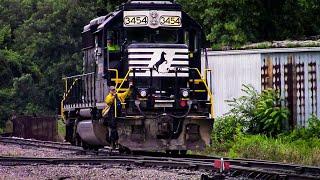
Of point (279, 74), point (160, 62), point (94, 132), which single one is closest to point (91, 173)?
point (160, 62)

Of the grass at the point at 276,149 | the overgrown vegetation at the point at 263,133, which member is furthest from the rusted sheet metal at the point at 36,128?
the grass at the point at 276,149

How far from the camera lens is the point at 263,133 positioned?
20.6m

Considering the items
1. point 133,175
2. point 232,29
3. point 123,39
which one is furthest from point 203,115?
point 232,29

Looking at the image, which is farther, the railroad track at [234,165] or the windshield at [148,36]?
the windshield at [148,36]

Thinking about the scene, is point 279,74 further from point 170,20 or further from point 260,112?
point 170,20

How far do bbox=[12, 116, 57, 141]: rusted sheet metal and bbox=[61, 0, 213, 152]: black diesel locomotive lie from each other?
13.9m

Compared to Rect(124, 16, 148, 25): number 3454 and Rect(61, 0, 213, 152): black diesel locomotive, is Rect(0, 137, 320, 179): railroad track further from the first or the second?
Rect(124, 16, 148, 25): number 3454

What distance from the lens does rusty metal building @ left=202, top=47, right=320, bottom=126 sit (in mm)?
19484

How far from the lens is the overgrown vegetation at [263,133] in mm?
17078

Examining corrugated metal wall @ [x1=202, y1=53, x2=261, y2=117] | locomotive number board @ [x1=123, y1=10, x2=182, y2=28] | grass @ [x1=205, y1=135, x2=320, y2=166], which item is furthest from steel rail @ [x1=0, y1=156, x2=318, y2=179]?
corrugated metal wall @ [x1=202, y1=53, x2=261, y2=117]

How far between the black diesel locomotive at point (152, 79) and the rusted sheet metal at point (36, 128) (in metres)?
13.9

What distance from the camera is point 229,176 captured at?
1152cm

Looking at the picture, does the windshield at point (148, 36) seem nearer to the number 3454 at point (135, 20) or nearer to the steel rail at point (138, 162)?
the number 3454 at point (135, 20)

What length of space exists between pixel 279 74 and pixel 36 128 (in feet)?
53.1
